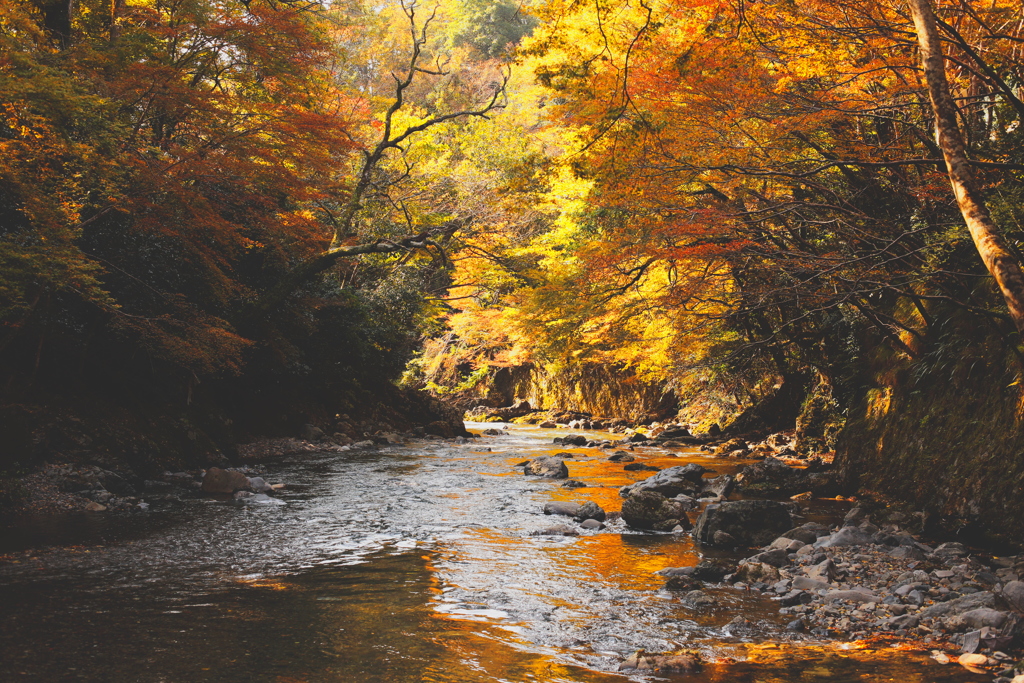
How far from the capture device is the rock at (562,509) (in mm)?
9109

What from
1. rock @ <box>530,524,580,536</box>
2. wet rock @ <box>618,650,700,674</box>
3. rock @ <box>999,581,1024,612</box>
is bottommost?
rock @ <box>530,524,580,536</box>

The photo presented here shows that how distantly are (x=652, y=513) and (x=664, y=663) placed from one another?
435cm

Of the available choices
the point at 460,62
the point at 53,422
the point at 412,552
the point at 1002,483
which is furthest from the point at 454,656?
the point at 460,62

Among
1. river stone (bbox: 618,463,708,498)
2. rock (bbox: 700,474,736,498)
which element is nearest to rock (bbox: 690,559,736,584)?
river stone (bbox: 618,463,708,498)

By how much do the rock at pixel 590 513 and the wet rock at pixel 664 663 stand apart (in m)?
4.45

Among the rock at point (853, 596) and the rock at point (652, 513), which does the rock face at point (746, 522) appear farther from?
the rock at point (853, 596)

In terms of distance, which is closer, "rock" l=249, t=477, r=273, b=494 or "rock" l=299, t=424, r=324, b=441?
"rock" l=249, t=477, r=273, b=494

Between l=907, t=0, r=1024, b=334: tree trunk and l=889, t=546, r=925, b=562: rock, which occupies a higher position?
l=907, t=0, r=1024, b=334: tree trunk

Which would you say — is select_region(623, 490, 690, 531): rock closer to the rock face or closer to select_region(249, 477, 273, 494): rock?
the rock face

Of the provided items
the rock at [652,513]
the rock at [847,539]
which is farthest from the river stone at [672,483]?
the rock at [847,539]

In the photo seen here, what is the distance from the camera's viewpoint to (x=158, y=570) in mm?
6082

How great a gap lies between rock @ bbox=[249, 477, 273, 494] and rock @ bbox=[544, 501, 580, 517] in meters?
4.18

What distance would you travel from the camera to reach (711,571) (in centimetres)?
617

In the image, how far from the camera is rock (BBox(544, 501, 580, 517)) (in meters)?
9.11
